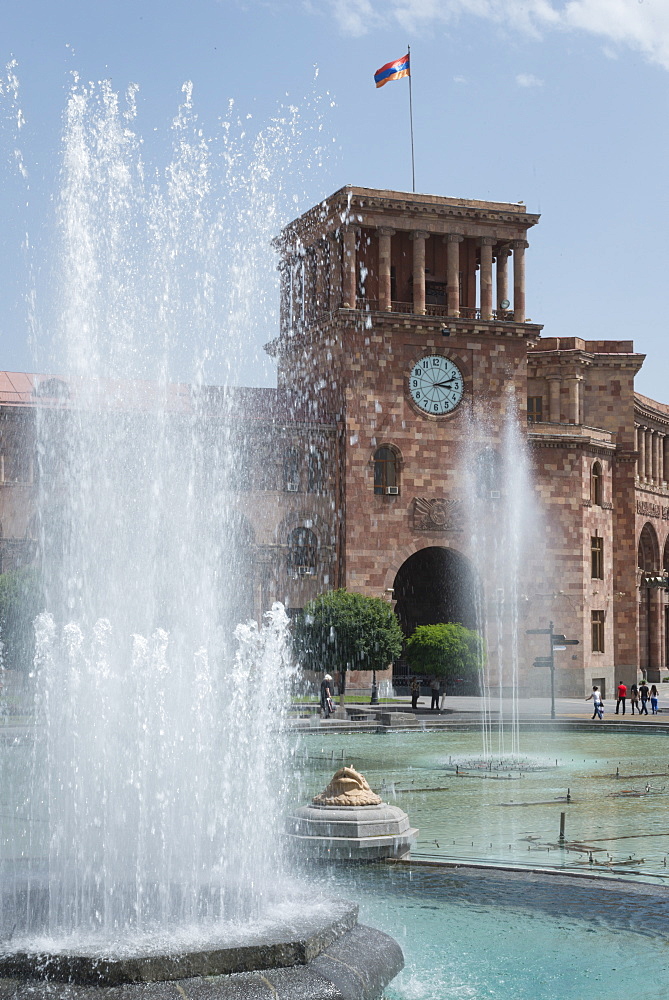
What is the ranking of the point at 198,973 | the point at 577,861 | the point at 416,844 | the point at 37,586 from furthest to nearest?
1. the point at 37,586
2. the point at 416,844
3. the point at 577,861
4. the point at 198,973

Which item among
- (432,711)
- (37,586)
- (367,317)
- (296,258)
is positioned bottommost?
(432,711)

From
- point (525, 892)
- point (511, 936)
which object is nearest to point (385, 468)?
point (525, 892)

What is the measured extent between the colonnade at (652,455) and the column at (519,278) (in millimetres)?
11055

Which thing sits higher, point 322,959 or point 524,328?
point 524,328

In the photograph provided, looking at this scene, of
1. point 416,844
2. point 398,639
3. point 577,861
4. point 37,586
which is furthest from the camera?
point 398,639

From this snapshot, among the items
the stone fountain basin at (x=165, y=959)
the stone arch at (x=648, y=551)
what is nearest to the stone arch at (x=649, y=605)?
the stone arch at (x=648, y=551)

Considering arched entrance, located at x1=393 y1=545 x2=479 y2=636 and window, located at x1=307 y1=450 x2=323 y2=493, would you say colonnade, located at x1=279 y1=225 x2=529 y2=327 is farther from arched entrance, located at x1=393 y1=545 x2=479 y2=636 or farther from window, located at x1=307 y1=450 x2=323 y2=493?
arched entrance, located at x1=393 y1=545 x2=479 y2=636

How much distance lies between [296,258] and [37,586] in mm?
18096

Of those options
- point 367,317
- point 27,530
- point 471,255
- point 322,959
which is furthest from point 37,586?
point 322,959

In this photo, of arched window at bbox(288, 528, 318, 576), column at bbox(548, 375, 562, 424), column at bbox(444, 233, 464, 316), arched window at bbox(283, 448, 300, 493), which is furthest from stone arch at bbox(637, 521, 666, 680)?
arched window at bbox(283, 448, 300, 493)

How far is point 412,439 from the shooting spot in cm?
4244

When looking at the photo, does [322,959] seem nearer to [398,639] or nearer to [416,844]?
[416,844]

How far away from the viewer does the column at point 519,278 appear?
143 feet

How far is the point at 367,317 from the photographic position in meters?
41.5
